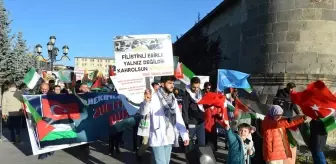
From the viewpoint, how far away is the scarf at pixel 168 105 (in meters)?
5.85

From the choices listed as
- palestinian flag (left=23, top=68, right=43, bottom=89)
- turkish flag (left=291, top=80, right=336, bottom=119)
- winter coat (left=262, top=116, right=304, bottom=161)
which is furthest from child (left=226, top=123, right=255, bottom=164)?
palestinian flag (left=23, top=68, right=43, bottom=89)

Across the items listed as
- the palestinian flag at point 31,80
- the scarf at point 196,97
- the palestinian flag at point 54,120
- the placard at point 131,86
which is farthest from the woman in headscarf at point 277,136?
the palestinian flag at point 31,80

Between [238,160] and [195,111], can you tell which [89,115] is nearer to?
[195,111]

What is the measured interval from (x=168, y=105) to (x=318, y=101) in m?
2.19

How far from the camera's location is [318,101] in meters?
5.77

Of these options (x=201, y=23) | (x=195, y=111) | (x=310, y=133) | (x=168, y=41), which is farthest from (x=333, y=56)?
(x=201, y=23)

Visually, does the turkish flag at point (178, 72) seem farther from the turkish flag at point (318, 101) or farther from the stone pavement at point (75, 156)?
the turkish flag at point (318, 101)

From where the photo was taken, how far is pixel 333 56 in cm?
1212

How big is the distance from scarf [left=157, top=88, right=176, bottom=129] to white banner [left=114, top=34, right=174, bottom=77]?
0.93 m

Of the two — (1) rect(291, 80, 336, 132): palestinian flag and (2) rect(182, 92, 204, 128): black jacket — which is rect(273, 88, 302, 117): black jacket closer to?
(2) rect(182, 92, 204, 128): black jacket

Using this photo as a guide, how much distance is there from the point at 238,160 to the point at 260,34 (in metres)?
7.80

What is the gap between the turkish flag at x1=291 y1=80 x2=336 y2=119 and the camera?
226 inches

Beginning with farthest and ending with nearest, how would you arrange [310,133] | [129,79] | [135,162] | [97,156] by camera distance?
1. [97,156]
2. [135,162]
3. [310,133]
4. [129,79]

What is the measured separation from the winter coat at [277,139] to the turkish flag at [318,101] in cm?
27
